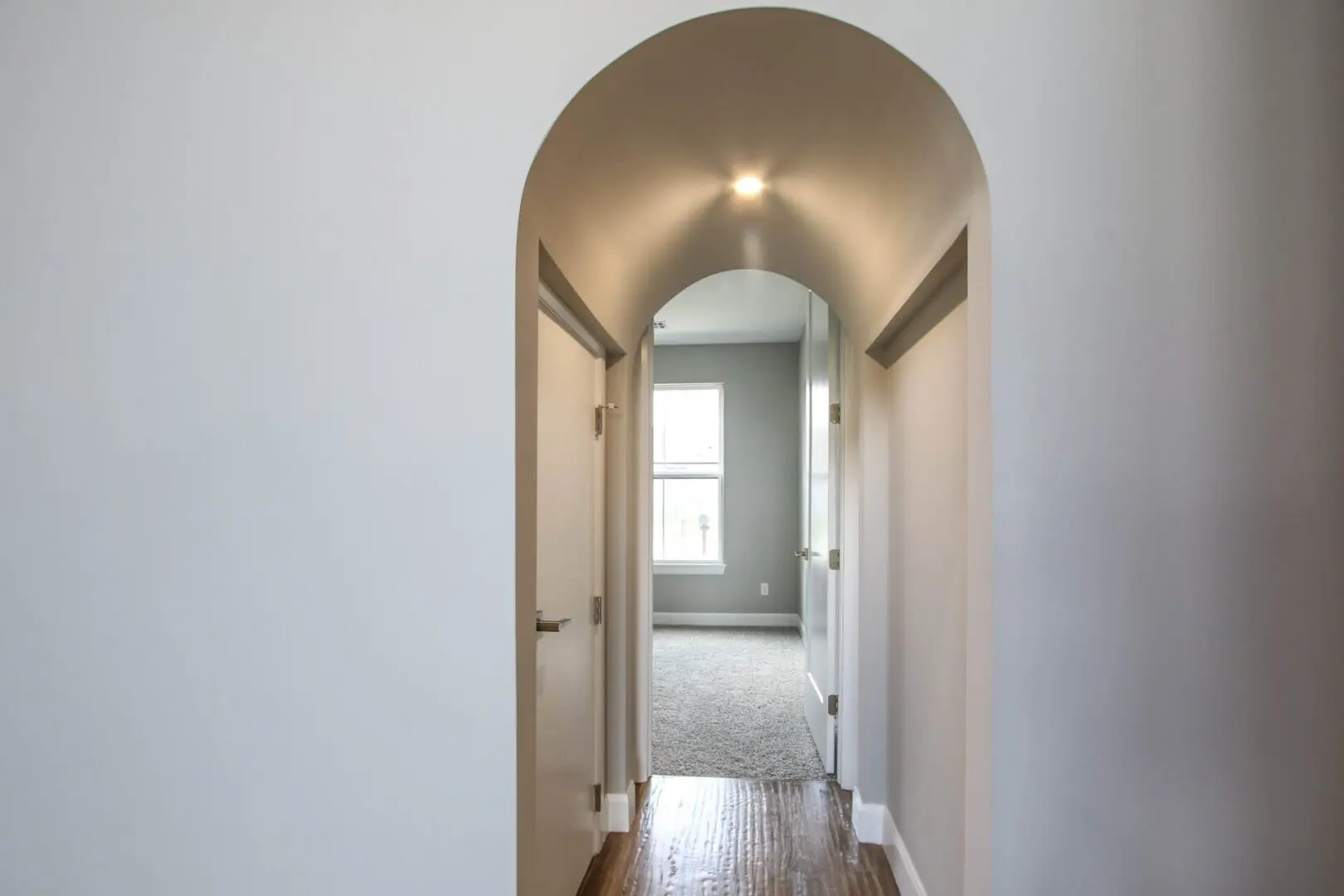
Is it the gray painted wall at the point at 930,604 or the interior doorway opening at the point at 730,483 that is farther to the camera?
the interior doorway opening at the point at 730,483

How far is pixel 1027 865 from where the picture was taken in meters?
1.12

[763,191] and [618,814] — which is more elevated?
[763,191]

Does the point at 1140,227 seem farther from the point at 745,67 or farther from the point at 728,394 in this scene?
the point at 728,394

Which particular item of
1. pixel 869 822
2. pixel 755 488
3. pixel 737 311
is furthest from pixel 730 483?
pixel 869 822

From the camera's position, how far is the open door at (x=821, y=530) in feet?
10.0

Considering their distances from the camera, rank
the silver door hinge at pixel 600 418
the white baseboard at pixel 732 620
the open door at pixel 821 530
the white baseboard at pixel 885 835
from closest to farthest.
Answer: the white baseboard at pixel 885 835 < the silver door hinge at pixel 600 418 < the open door at pixel 821 530 < the white baseboard at pixel 732 620

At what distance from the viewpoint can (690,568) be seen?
633cm

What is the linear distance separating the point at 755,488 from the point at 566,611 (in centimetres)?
439

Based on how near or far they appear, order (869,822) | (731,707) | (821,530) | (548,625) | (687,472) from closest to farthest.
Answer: (548,625) → (869,822) → (821,530) → (731,707) → (687,472)

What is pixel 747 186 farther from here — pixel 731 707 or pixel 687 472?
pixel 687 472

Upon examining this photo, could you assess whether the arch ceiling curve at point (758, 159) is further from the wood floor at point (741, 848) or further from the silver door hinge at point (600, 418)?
the wood floor at point (741, 848)

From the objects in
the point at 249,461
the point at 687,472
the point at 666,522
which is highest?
the point at 249,461

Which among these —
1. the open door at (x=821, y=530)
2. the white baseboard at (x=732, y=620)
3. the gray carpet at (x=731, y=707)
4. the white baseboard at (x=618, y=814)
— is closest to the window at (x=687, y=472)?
the white baseboard at (x=732, y=620)

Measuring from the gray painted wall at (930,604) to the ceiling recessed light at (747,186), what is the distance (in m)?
0.65
